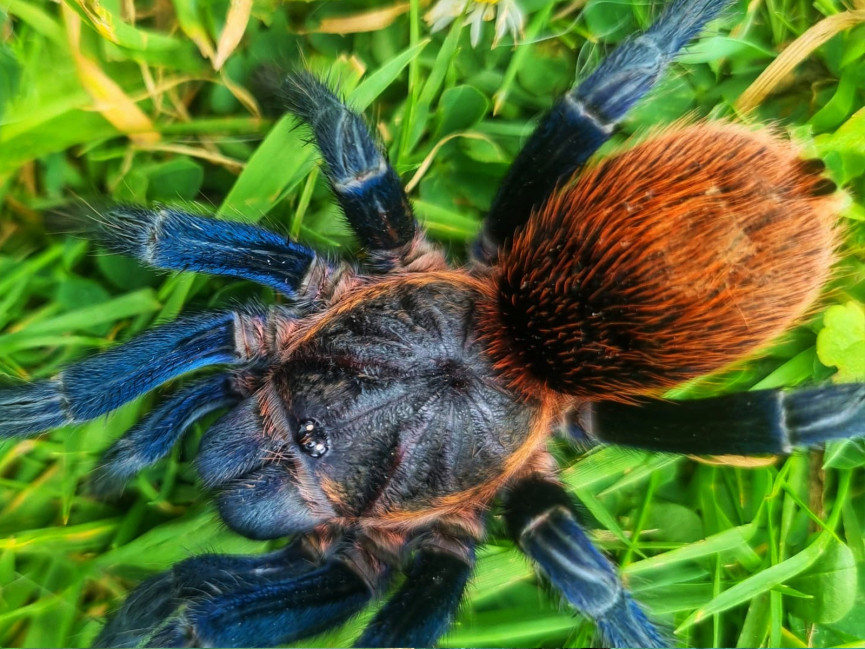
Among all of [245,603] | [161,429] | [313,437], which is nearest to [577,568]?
[313,437]

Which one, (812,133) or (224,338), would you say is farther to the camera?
(812,133)

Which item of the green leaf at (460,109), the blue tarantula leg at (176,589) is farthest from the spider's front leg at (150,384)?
the green leaf at (460,109)

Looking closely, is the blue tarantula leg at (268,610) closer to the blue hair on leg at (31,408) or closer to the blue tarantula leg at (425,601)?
the blue tarantula leg at (425,601)

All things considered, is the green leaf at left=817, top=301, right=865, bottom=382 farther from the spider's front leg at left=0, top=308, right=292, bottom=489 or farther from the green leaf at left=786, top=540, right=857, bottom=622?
the spider's front leg at left=0, top=308, right=292, bottom=489

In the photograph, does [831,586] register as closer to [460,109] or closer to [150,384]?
[460,109]

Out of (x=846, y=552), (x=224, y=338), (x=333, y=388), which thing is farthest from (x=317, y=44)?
(x=846, y=552)

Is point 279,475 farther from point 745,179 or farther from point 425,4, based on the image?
point 425,4

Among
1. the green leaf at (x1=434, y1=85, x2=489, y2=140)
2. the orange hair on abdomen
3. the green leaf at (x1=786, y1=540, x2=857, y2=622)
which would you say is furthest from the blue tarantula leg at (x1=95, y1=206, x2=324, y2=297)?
the green leaf at (x1=786, y1=540, x2=857, y2=622)
